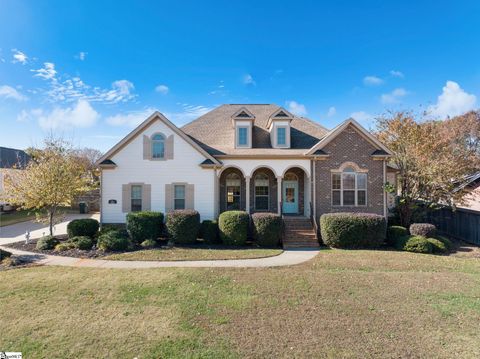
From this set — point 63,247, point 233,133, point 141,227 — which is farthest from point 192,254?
point 233,133

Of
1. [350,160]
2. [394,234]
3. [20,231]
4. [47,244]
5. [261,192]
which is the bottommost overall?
[20,231]

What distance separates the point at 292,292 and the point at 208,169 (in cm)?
971

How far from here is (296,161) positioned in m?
15.9

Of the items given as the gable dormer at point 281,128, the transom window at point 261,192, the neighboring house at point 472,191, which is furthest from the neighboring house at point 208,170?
the neighboring house at point 472,191

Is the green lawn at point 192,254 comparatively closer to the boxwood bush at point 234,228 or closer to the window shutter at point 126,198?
the boxwood bush at point 234,228

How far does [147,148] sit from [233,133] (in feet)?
19.5

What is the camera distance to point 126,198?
50.9 ft

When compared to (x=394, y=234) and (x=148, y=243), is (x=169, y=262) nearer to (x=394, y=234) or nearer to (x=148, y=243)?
(x=148, y=243)

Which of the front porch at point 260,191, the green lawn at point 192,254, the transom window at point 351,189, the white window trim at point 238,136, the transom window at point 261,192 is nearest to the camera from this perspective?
the green lawn at point 192,254

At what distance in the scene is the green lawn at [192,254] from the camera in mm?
11109

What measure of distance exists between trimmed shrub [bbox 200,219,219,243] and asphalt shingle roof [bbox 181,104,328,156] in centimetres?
451

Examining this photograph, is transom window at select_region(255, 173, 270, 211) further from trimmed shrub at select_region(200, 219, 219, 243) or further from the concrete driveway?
the concrete driveway

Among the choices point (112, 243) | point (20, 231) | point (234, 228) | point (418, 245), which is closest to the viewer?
point (112, 243)

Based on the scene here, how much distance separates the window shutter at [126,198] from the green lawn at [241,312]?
6.11 m
